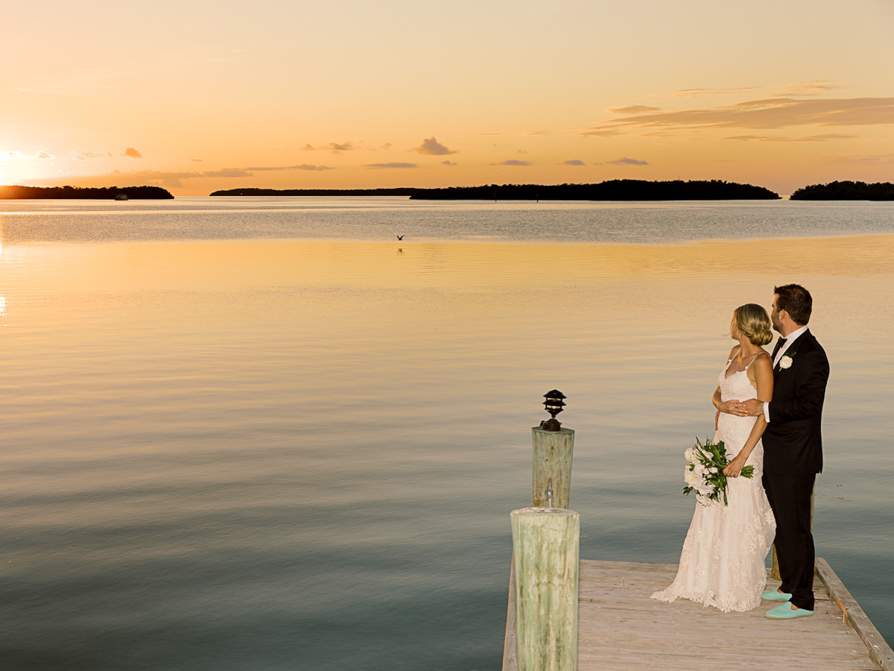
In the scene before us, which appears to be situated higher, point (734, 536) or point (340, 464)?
point (734, 536)

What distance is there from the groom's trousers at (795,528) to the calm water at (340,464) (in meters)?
2.23

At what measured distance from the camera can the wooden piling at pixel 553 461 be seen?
10.0 metres

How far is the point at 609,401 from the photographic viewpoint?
18062 mm

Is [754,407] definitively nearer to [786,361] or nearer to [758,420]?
[758,420]

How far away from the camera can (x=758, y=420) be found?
24.3 ft

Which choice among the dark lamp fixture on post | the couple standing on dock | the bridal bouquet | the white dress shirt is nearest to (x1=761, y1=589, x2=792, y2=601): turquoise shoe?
the couple standing on dock

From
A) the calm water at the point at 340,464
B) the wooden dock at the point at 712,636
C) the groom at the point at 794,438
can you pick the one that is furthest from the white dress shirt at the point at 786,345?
the calm water at the point at 340,464

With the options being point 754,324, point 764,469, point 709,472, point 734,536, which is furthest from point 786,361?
point 734,536

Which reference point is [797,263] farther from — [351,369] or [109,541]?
[109,541]

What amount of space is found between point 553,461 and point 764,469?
287 cm

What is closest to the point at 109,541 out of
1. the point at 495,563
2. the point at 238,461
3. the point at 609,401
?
the point at 238,461

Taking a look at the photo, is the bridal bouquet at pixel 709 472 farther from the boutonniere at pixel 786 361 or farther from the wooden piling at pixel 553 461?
the wooden piling at pixel 553 461

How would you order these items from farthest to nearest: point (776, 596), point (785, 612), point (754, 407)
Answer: point (776, 596), point (785, 612), point (754, 407)

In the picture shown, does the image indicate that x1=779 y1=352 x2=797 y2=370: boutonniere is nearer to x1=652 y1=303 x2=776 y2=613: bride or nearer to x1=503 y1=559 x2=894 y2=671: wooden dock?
x1=652 y1=303 x2=776 y2=613: bride
